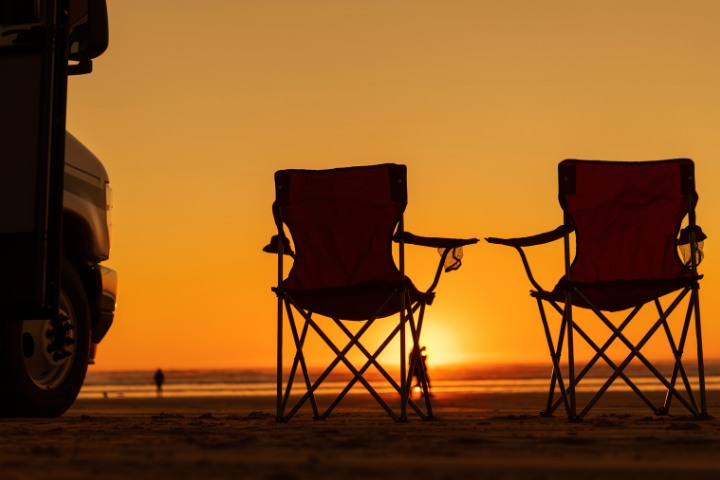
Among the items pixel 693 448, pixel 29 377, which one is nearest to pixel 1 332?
pixel 29 377

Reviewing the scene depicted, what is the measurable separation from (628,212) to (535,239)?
20.1 inches

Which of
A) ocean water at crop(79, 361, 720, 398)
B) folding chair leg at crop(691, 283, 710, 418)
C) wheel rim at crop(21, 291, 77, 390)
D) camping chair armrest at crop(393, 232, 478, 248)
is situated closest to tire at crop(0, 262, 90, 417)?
wheel rim at crop(21, 291, 77, 390)

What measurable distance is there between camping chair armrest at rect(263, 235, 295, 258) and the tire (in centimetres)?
101

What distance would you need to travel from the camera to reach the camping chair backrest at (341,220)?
564 cm

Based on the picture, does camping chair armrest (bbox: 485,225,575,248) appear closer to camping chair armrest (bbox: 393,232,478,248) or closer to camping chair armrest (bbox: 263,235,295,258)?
camping chair armrest (bbox: 393,232,478,248)

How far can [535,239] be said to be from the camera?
5645 millimetres

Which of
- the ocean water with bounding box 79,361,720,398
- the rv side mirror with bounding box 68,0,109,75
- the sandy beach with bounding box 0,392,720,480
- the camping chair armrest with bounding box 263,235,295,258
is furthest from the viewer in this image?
the ocean water with bounding box 79,361,720,398

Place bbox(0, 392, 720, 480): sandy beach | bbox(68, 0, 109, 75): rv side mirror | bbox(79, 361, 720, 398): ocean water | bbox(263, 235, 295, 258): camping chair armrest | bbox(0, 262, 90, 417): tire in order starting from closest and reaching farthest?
bbox(0, 392, 720, 480): sandy beach < bbox(68, 0, 109, 75): rv side mirror < bbox(0, 262, 90, 417): tire < bbox(263, 235, 295, 258): camping chair armrest < bbox(79, 361, 720, 398): ocean water

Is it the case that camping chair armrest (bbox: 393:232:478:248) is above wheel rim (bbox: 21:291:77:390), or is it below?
above

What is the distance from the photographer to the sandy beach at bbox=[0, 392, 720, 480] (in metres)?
2.66

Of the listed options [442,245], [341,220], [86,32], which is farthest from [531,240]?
[86,32]

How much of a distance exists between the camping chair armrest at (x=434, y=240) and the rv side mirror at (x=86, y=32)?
65.1 inches

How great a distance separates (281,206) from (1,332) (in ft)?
4.87

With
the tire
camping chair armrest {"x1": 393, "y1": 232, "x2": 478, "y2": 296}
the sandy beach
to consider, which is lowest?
the sandy beach
